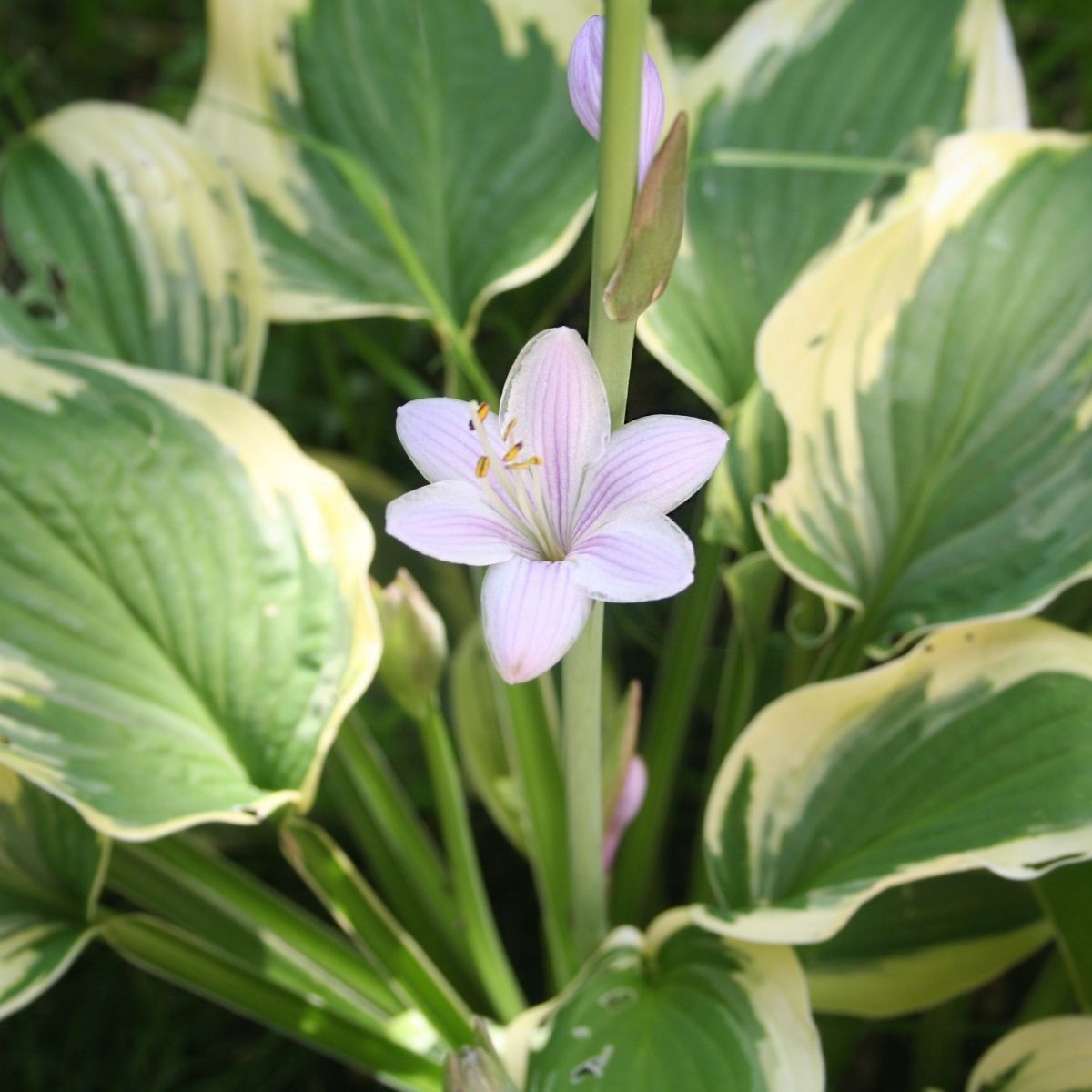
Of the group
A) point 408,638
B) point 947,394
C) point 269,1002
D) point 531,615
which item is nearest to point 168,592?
point 408,638

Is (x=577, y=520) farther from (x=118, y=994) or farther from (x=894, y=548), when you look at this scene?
(x=118, y=994)

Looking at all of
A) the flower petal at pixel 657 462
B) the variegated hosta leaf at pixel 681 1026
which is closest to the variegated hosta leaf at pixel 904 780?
the variegated hosta leaf at pixel 681 1026

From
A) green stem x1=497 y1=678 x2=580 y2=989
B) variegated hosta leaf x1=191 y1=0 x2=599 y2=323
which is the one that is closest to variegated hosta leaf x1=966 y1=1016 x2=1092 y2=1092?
green stem x1=497 y1=678 x2=580 y2=989

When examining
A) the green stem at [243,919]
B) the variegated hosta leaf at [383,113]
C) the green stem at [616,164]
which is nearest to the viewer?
the green stem at [616,164]

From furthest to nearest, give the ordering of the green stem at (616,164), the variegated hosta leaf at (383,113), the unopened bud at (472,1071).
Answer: the variegated hosta leaf at (383,113) < the unopened bud at (472,1071) < the green stem at (616,164)

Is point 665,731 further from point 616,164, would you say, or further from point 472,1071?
point 616,164

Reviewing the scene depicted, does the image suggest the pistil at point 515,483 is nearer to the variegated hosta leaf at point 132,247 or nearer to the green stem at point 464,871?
the green stem at point 464,871
